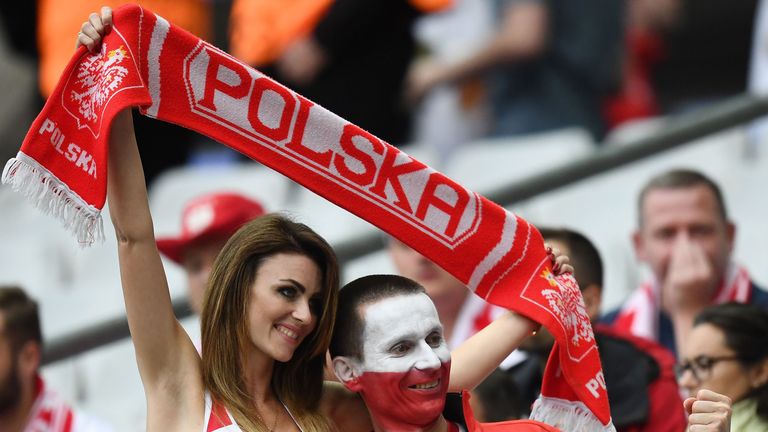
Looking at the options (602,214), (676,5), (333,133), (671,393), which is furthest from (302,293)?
(676,5)

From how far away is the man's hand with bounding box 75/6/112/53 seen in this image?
359cm

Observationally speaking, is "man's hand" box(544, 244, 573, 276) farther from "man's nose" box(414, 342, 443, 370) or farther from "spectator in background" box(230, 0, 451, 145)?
"spectator in background" box(230, 0, 451, 145)

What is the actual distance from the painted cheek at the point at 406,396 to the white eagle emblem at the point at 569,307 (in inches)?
12.5

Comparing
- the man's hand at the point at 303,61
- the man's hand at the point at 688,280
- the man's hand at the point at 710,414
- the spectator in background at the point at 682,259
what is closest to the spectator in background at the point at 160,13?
the man's hand at the point at 303,61

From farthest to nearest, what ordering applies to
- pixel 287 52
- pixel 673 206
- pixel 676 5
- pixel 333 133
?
pixel 676 5 → pixel 287 52 → pixel 673 206 → pixel 333 133

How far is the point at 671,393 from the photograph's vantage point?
4.52 m

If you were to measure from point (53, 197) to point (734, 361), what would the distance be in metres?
1.86

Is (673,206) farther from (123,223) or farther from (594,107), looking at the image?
(123,223)

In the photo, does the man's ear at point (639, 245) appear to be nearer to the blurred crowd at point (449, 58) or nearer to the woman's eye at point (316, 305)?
the blurred crowd at point (449, 58)

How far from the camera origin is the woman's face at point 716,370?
4.40 meters

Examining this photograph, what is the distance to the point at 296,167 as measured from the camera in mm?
3752

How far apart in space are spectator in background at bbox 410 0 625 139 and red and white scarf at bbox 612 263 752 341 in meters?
1.25

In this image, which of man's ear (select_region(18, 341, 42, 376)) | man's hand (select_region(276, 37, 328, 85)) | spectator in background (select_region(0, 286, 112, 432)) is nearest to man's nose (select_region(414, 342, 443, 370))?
spectator in background (select_region(0, 286, 112, 432))

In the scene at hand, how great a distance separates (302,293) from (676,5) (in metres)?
4.38
